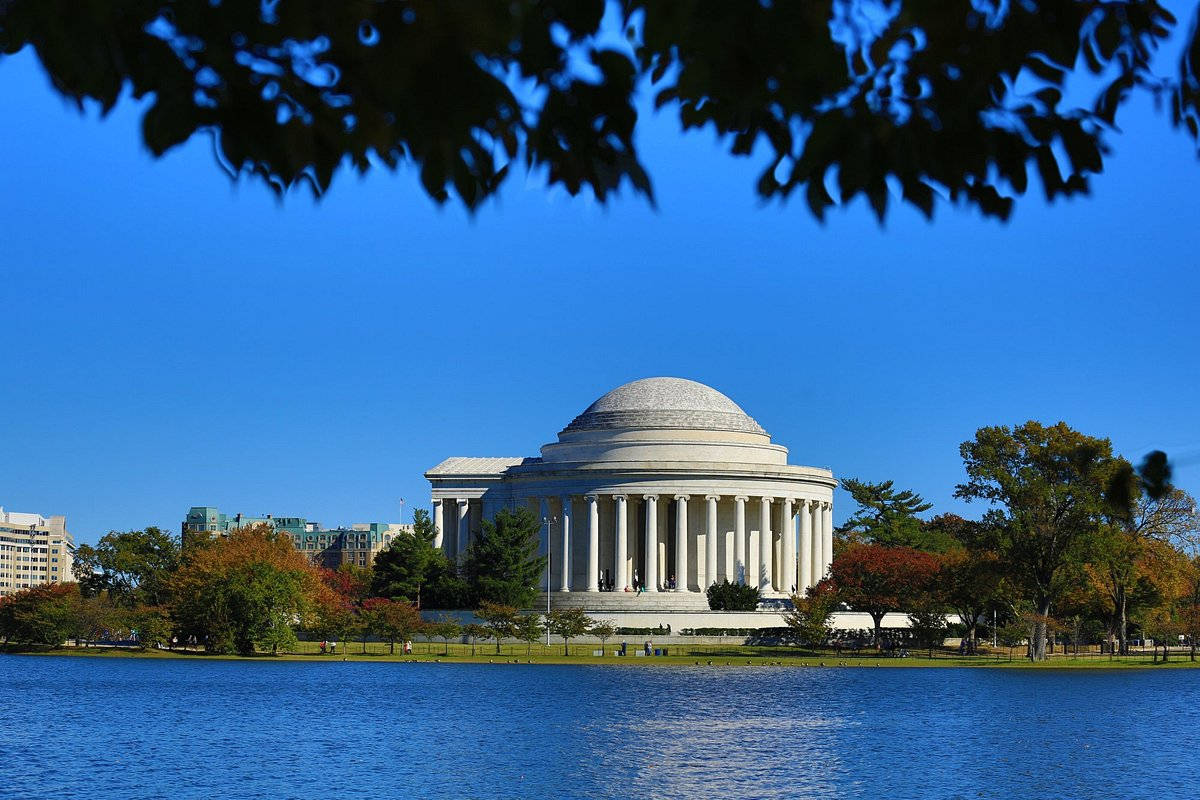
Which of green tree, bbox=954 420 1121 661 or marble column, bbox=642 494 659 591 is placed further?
marble column, bbox=642 494 659 591

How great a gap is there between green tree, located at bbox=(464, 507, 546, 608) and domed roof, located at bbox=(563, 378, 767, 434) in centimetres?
1211

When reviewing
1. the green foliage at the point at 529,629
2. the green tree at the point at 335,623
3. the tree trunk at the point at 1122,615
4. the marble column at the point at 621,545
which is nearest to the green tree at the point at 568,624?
the green foliage at the point at 529,629

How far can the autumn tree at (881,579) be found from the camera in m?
95.3

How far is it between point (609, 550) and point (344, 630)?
99.1ft

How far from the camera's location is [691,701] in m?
60.8

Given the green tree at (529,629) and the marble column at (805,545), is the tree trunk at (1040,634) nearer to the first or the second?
the green tree at (529,629)

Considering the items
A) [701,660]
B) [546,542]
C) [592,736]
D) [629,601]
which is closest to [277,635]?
[701,660]

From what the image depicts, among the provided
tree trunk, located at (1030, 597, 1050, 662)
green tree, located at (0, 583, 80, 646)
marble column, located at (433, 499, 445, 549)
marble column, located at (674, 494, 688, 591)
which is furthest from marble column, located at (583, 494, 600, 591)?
tree trunk, located at (1030, 597, 1050, 662)

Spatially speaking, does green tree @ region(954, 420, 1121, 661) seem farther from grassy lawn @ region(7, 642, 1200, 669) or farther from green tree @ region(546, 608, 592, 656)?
green tree @ region(546, 608, 592, 656)

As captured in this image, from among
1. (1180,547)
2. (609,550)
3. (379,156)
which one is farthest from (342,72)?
(609,550)

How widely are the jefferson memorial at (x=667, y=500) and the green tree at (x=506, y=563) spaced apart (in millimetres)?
3247

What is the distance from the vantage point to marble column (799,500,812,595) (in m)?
121

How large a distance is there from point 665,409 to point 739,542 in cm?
1131

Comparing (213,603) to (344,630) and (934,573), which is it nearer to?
(344,630)
